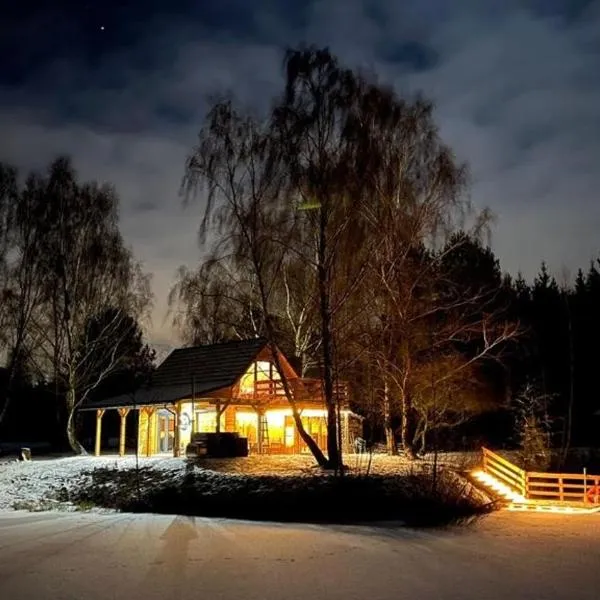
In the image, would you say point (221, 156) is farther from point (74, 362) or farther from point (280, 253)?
point (74, 362)

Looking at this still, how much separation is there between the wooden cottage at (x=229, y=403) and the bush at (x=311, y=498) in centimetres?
618

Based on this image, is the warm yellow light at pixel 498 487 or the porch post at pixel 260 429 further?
the porch post at pixel 260 429

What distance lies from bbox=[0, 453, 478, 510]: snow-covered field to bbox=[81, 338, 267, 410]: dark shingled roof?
2.55 m

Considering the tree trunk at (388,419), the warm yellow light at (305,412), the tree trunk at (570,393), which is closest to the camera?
the tree trunk at (388,419)

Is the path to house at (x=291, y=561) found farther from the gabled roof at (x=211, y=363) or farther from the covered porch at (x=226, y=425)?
the gabled roof at (x=211, y=363)

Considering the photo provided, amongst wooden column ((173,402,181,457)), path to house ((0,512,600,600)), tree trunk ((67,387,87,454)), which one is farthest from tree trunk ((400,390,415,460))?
tree trunk ((67,387,87,454))

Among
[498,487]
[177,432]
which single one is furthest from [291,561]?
[177,432]

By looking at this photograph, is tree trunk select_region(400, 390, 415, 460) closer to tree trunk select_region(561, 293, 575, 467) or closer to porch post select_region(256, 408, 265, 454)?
porch post select_region(256, 408, 265, 454)

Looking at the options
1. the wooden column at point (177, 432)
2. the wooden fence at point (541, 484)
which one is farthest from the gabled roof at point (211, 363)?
the wooden fence at point (541, 484)

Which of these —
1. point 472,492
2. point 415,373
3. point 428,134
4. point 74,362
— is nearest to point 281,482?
point 472,492

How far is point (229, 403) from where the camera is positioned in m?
26.0

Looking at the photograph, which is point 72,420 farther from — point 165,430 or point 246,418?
point 246,418

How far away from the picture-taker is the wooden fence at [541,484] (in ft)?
64.4

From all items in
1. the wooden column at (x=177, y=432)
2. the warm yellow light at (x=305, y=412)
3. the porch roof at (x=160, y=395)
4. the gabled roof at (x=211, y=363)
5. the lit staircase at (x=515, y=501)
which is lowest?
the lit staircase at (x=515, y=501)
